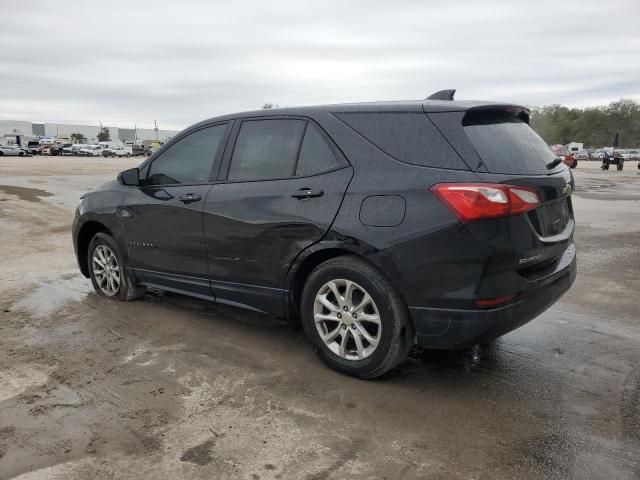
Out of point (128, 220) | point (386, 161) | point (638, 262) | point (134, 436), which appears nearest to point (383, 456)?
point (134, 436)

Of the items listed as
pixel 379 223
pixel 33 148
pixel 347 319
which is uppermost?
pixel 33 148

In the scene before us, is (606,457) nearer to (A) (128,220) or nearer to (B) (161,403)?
(B) (161,403)

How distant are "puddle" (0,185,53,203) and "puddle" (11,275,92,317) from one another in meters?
8.78

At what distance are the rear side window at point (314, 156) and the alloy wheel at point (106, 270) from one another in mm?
2481

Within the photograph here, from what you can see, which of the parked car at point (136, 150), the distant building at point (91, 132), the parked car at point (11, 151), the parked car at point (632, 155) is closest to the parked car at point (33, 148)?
the parked car at point (11, 151)

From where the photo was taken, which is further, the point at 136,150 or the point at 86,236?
the point at 136,150

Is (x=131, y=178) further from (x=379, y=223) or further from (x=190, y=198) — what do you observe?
(x=379, y=223)

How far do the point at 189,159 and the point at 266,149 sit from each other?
905 millimetres

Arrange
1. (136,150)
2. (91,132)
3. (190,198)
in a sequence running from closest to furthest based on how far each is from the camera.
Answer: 1. (190,198)
2. (136,150)
3. (91,132)

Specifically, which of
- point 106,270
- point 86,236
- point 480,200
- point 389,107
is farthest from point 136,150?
point 480,200

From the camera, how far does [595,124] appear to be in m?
89.6

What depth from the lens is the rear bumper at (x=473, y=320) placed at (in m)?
3.09

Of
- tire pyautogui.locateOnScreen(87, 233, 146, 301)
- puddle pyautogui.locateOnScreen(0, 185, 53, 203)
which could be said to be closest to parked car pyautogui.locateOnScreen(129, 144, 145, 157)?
puddle pyautogui.locateOnScreen(0, 185, 53, 203)

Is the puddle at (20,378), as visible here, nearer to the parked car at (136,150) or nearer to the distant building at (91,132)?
the parked car at (136,150)
